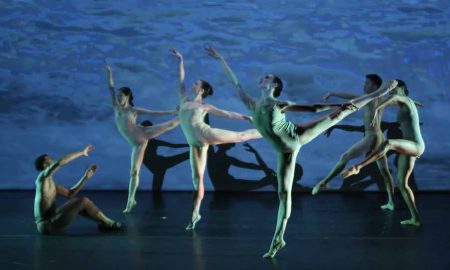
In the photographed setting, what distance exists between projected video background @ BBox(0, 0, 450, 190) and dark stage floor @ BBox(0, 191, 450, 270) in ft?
4.37

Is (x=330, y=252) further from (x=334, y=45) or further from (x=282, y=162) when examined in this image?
(x=334, y=45)

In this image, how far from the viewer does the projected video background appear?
895cm

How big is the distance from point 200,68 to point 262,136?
174 inches

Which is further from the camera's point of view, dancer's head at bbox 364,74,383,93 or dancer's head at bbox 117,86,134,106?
dancer's head at bbox 117,86,134,106

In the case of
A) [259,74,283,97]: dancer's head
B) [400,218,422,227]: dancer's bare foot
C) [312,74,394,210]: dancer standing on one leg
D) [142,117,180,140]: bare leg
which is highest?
[259,74,283,97]: dancer's head

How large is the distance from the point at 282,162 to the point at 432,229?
6.45ft

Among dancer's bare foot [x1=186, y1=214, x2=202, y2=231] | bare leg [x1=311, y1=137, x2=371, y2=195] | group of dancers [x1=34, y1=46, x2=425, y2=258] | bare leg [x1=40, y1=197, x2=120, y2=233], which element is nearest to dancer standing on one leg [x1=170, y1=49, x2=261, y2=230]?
group of dancers [x1=34, y1=46, x2=425, y2=258]

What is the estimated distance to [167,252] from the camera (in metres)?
4.80

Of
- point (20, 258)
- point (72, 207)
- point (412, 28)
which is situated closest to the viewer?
point (20, 258)

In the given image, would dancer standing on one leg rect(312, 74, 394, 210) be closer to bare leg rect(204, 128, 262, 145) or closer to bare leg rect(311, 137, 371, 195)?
bare leg rect(311, 137, 371, 195)

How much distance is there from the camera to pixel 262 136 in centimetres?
477

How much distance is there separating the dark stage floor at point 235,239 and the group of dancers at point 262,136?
194mm

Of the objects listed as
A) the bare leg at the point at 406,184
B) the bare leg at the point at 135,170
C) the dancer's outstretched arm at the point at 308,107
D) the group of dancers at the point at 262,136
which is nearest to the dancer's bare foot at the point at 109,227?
the group of dancers at the point at 262,136

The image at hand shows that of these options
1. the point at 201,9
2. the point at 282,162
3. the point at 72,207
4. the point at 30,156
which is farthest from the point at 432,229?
the point at 30,156
